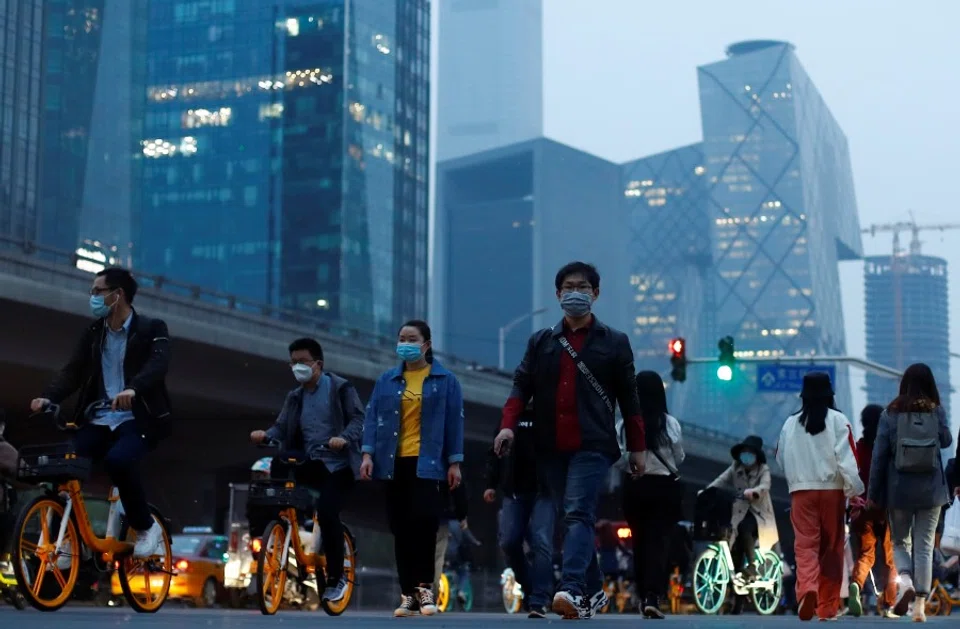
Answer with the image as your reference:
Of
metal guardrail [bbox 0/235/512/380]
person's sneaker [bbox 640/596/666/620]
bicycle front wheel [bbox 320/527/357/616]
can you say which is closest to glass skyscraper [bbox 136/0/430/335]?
metal guardrail [bbox 0/235/512/380]

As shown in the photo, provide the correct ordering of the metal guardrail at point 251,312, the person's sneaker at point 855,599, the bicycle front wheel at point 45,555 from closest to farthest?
the bicycle front wheel at point 45,555
the person's sneaker at point 855,599
the metal guardrail at point 251,312

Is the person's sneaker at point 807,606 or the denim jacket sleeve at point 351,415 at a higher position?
the denim jacket sleeve at point 351,415

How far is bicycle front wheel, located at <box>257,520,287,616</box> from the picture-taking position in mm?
11656

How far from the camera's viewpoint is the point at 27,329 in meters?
33.7

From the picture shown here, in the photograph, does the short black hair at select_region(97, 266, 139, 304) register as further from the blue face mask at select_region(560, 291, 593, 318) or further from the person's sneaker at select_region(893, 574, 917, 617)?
the person's sneaker at select_region(893, 574, 917, 617)

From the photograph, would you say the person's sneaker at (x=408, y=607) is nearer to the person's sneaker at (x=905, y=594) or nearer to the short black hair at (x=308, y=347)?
the short black hair at (x=308, y=347)

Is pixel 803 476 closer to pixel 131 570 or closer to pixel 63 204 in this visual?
pixel 131 570

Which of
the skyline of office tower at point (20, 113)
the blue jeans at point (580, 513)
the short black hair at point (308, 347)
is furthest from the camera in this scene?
Answer: the skyline of office tower at point (20, 113)

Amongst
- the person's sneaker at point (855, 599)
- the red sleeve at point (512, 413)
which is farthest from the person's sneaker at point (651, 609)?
the person's sneaker at point (855, 599)

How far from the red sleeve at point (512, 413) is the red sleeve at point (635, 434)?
0.65 meters

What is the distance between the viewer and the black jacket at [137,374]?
10.4 metres

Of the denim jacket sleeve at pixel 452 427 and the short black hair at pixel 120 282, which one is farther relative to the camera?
the denim jacket sleeve at pixel 452 427

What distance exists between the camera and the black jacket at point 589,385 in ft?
33.4

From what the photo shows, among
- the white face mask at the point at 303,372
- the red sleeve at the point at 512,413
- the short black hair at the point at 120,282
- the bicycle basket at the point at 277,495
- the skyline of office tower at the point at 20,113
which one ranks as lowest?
the bicycle basket at the point at 277,495
